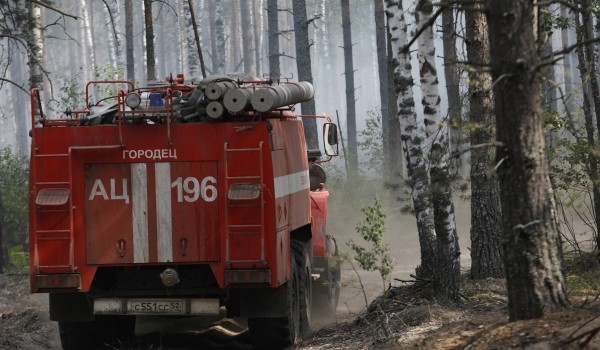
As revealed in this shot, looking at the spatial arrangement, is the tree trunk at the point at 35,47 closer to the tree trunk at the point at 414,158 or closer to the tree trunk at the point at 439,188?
the tree trunk at the point at 414,158

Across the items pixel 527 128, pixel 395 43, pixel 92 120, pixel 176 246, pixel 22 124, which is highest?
pixel 22 124

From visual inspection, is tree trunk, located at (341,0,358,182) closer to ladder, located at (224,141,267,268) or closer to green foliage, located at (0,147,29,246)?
green foliage, located at (0,147,29,246)

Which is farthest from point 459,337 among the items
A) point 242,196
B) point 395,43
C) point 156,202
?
point 395,43

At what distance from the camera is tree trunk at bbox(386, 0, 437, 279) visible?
39.8 feet

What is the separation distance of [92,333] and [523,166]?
6.51 metres

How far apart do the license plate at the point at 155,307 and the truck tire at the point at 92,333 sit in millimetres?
625

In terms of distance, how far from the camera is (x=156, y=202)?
1055 cm

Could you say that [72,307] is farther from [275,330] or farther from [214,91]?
[214,91]

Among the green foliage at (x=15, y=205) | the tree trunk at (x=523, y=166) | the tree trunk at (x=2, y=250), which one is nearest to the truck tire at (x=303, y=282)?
the tree trunk at (x=523, y=166)

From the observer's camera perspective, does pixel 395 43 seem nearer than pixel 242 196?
No

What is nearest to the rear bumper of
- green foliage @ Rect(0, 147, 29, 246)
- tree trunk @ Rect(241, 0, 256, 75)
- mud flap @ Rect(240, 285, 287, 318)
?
mud flap @ Rect(240, 285, 287, 318)

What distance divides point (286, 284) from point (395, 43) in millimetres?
4206

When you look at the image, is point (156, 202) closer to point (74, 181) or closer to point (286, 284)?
point (74, 181)

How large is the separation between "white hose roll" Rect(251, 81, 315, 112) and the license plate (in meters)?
2.37
